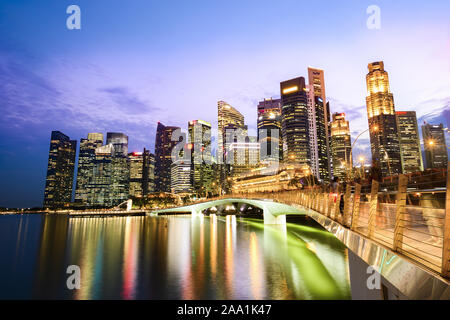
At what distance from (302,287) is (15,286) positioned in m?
19.2

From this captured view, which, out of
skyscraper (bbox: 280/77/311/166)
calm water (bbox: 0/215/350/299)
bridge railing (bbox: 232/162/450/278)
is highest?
skyscraper (bbox: 280/77/311/166)

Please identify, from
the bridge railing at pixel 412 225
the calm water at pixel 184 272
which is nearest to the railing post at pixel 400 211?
the bridge railing at pixel 412 225

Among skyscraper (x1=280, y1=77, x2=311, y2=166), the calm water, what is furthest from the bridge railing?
skyscraper (x1=280, y1=77, x2=311, y2=166)

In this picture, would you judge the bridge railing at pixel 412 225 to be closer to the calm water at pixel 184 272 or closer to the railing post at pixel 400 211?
the railing post at pixel 400 211

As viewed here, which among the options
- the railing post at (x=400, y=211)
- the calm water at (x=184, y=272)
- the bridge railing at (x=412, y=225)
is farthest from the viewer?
the calm water at (x=184, y=272)

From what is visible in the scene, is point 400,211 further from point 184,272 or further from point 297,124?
point 297,124

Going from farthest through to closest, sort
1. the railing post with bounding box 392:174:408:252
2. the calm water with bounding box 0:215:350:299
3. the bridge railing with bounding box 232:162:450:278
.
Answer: the calm water with bounding box 0:215:350:299 → the railing post with bounding box 392:174:408:252 → the bridge railing with bounding box 232:162:450:278

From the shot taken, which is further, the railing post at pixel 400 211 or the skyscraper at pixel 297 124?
the skyscraper at pixel 297 124

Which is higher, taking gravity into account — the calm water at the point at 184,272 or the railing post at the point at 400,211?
the railing post at the point at 400,211

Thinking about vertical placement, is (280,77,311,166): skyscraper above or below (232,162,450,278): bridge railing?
above

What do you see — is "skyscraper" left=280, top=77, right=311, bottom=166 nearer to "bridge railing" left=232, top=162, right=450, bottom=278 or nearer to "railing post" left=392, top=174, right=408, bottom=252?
"bridge railing" left=232, top=162, right=450, bottom=278

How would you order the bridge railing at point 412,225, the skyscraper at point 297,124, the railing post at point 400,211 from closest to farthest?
1. the bridge railing at point 412,225
2. the railing post at point 400,211
3. the skyscraper at point 297,124
